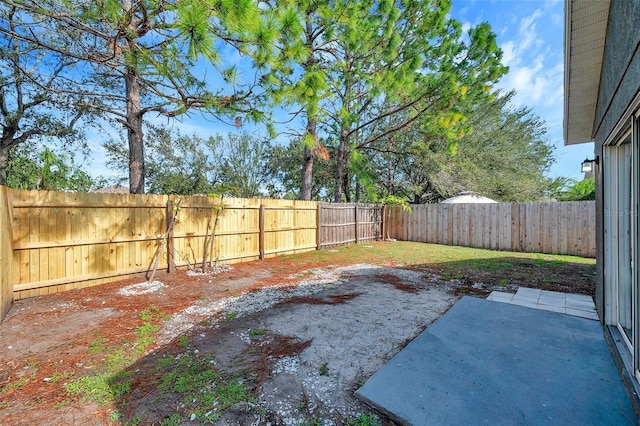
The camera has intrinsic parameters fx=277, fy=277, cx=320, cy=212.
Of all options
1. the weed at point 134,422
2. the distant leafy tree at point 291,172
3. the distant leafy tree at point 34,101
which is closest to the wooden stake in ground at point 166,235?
the distant leafy tree at point 34,101

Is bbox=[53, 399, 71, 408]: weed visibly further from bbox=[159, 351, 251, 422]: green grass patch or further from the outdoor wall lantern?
the outdoor wall lantern

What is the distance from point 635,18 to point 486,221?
8.43 meters

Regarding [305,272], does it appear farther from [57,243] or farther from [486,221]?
[486,221]

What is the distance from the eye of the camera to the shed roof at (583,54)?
2586 millimetres

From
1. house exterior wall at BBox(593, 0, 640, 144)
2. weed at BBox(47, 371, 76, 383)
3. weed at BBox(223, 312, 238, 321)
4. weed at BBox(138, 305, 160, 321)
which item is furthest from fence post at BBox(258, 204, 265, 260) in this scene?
house exterior wall at BBox(593, 0, 640, 144)

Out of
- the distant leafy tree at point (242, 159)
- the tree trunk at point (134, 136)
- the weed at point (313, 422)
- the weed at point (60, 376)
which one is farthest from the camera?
the distant leafy tree at point (242, 159)

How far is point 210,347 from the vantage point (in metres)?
2.54

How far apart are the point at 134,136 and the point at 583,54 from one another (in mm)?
7251

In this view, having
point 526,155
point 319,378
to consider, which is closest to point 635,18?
point 319,378

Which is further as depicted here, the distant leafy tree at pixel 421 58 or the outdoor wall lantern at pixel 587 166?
the distant leafy tree at pixel 421 58

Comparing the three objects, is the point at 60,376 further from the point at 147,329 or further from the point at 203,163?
the point at 203,163

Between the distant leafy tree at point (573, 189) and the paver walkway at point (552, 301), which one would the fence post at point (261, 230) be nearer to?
the paver walkway at point (552, 301)

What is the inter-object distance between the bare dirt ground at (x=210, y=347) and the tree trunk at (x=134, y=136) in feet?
7.32

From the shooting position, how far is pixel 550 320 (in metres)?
2.98
